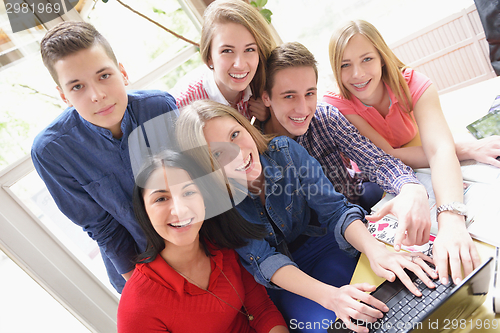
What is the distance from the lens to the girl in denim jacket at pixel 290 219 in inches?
37.0

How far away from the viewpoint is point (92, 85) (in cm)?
87

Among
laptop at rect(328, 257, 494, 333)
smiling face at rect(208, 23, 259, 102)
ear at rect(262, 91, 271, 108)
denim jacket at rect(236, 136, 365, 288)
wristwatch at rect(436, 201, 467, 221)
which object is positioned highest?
smiling face at rect(208, 23, 259, 102)

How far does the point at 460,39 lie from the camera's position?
2465 millimetres

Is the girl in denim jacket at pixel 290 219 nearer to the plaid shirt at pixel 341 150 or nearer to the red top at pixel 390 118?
the plaid shirt at pixel 341 150

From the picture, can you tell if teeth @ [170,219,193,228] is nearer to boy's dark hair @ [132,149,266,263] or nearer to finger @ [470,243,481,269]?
boy's dark hair @ [132,149,266,263]

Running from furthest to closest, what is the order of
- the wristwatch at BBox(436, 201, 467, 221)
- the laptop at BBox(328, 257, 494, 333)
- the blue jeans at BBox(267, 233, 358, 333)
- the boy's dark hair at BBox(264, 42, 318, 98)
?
the boy's dark hair at BBox(264, 42, 318, 98) < the blue jeans at BBox(267, 233, 358, 333) < the wristwatch at BBox(436, 201, 467, 221) < the laptop at BBox(328, 257, 494, 333)

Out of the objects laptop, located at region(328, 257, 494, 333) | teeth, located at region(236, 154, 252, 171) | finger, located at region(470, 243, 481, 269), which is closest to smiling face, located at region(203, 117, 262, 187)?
teeth, located at region(236, 154, 252, 171)

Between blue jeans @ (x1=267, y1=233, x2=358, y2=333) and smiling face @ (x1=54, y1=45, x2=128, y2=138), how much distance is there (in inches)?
30.1

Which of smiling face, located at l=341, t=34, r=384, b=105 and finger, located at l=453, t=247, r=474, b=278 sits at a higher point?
smiling face, located at l=341, t=34, r=384, b=105

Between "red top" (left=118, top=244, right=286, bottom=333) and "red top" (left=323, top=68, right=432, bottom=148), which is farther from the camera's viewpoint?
"red top" (left=323, top=68, right=432, bottom=148)

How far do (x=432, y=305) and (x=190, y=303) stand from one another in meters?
0.63

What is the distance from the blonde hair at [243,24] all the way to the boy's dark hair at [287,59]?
27 mm

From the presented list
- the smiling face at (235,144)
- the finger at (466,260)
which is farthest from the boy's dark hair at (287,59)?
the finger at (466,260)

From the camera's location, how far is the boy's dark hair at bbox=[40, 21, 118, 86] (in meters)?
0.86
